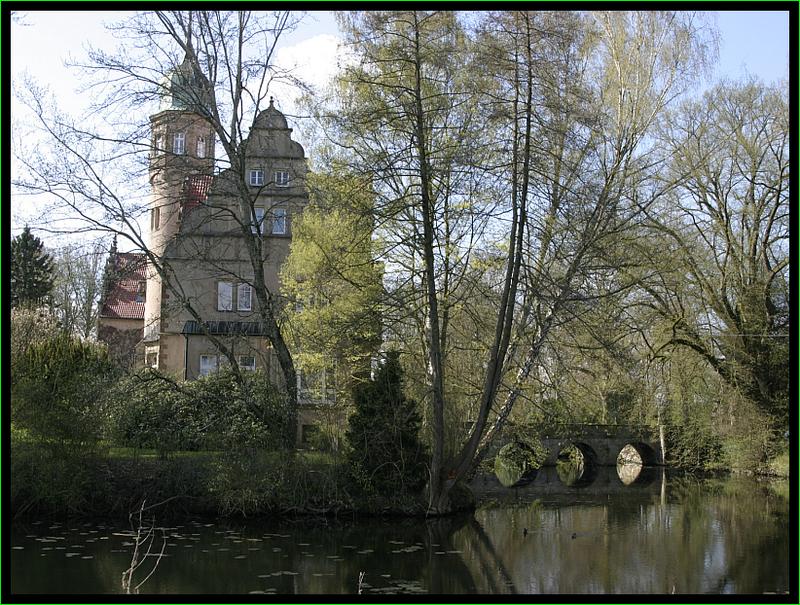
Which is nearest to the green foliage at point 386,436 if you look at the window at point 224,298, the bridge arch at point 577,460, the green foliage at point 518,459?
the green foliage at point 518,459

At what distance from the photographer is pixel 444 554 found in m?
14.0

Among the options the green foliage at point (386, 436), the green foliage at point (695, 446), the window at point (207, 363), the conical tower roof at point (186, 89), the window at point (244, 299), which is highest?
the conical tower roof at point (186, 89)

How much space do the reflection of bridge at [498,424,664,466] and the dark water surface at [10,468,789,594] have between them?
14360 mm

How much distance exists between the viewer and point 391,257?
18672mm

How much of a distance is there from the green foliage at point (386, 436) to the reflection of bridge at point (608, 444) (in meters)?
17.0

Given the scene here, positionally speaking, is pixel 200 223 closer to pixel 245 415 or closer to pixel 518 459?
pixel 245 415

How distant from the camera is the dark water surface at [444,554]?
11.6m

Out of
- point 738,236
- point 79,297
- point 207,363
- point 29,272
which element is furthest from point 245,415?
point 79,297

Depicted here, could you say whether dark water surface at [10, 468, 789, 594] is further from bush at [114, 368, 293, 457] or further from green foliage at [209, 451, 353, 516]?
bush at [114, 368, 293, 457]

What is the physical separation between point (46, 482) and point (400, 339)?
24.5 feet

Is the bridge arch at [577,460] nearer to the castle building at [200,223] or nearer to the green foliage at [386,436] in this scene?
the castle building at [200,223]

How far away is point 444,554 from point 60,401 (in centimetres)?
782

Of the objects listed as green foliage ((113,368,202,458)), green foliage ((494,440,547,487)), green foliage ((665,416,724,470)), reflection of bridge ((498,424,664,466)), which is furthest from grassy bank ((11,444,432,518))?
reflection of bridge ((498,424,664,466))

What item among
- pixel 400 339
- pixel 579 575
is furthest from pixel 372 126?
pixel 579 575
